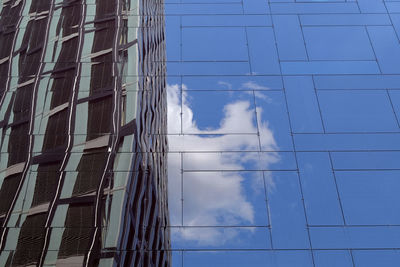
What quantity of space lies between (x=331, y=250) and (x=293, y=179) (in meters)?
2.48

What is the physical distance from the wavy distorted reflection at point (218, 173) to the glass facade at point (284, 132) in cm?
4

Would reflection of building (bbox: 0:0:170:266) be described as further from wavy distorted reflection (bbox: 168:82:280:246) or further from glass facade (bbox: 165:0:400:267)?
glass facade (bbox: 165:0:400:267)

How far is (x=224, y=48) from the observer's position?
58.6 feet

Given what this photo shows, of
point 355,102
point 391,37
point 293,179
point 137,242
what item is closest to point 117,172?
point 137,242

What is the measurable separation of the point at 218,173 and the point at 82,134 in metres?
4.66

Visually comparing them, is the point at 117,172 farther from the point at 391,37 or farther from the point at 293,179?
the point at 391,37

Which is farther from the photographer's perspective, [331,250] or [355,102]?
[355,102]

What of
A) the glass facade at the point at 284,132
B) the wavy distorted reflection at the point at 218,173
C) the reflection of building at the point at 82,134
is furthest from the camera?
the wavy distorted reflection at the point at 218,173

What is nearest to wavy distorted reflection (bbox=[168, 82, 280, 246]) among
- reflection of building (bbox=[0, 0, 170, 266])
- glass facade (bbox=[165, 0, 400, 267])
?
glass facade (bbox=[165, 0, 400, 267])

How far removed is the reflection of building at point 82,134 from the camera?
1382 centimetres

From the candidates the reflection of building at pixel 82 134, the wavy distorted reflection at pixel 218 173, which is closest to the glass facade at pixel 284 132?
the wavy distorted reflection at pixel 218 173

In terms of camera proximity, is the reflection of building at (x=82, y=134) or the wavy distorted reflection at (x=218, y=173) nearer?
the reflection of building at (x=82, y=134)

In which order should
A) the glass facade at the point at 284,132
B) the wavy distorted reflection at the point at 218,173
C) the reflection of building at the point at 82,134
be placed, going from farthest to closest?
the wavy distorted reflection at the point at 218,173, the glass facade at the point at 284,132, the reflection of building at the point at 82,134

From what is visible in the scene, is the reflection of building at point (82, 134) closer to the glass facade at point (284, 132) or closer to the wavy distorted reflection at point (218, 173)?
the wavy distorted reflection at point (218, 173)
